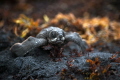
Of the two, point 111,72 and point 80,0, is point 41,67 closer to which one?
point 111,72

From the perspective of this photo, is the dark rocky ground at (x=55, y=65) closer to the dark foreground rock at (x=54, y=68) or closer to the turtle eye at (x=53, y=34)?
the dark foreground rock at (x=54, y=68)

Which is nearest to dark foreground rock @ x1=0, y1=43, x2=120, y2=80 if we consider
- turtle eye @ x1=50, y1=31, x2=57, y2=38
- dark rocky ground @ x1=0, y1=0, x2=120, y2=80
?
dark rocky ground @ x1=0, y1=0, x2=120, y2=80

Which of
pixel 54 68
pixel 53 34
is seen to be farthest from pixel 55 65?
pixel 53 34

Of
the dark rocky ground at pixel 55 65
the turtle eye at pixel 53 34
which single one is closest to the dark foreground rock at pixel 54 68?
the dark rocky ground at pixel 55 65

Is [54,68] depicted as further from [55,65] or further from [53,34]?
[53,34]

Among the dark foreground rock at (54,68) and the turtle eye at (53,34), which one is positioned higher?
the turtle eye at (53,34)

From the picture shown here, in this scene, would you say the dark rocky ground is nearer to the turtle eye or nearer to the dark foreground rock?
the dark foreground rock

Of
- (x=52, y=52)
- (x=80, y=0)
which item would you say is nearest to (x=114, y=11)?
(x=80, y=0)

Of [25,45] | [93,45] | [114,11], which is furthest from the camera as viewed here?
[114,11]

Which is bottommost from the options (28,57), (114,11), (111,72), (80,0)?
(111,72)
